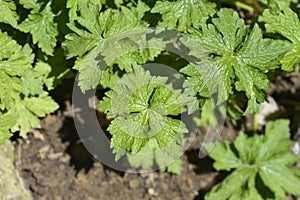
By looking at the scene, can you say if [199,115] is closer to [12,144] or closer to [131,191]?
[131,191]

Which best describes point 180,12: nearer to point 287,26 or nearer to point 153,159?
point 287,26

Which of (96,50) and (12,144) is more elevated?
(96,50)

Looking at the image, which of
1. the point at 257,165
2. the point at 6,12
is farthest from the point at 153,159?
the point at 6,12

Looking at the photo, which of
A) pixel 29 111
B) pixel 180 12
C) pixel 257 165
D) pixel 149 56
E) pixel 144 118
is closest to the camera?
pixel 144 118

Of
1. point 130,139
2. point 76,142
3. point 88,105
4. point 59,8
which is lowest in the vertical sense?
point 76,142

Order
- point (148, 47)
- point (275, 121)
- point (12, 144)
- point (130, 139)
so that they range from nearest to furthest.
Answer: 1. point (130, 139)
2. point (148, 47)
3. point (12, 144)
4. point (275, 121)

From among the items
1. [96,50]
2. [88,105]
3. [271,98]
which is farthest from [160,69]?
[271,98]
